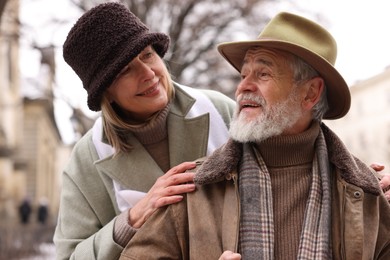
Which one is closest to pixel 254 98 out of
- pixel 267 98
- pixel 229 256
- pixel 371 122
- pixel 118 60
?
pixel 267 98

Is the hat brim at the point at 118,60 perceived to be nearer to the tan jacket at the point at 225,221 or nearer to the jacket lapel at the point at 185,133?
the jacket lapel at the point at 185,133

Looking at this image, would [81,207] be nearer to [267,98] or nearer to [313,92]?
[267,98]

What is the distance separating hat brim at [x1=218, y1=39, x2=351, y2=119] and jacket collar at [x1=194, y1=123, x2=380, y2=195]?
A: 26 centimetres

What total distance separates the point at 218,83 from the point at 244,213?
51.8ft

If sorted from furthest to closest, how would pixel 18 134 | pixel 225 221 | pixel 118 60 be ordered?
pixel 18 134 → pixel 118 60 → pixel 225 221

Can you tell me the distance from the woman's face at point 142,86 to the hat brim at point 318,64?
1.20 ft

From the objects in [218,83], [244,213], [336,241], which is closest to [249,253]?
[244,213]

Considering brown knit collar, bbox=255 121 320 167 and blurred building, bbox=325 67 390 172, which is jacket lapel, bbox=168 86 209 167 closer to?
brown knit collar, bbox=255 121 320 167

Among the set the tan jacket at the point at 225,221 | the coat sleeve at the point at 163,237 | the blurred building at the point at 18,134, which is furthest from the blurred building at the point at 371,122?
the coat sleeve at the point at 163,237

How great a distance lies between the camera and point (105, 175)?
3.97 m

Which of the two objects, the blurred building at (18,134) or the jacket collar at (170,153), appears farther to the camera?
the blurred building at (18,134)

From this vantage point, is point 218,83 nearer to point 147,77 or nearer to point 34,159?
point 147,77

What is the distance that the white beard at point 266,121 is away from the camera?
348cm

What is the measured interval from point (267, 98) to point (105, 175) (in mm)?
1017
